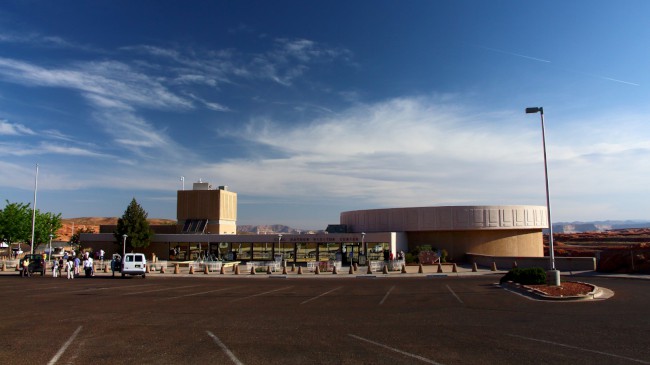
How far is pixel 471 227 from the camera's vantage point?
51312mm

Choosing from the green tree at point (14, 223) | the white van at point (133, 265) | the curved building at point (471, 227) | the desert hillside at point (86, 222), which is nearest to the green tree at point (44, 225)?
the green tree at point (14, 223)

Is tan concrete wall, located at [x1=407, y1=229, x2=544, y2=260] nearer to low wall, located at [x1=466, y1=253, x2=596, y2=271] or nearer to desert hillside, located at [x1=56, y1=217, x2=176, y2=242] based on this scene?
low wall, located at [x1=466, y1=253, x2=596, y2=271]

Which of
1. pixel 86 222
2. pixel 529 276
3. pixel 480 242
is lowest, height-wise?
pixel 529 276

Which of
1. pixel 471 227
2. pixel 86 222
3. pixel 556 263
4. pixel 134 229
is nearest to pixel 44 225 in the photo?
pixel 134 229

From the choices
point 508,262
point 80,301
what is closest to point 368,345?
point 80,301

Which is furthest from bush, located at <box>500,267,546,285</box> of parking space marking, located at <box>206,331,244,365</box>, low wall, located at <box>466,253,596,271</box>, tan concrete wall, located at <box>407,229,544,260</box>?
tan concrete wall, located at <box>407,229,544,260</box>

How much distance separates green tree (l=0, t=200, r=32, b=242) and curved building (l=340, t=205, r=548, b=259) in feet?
144

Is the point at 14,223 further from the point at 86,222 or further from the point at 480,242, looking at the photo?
the point at 86,222

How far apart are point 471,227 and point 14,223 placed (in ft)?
176

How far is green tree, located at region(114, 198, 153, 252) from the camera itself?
5022 centimetres

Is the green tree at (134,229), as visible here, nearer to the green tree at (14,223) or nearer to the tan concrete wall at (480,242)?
the green tree at (14,223)

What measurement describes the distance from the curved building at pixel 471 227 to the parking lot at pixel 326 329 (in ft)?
100

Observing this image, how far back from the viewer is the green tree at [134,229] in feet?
165

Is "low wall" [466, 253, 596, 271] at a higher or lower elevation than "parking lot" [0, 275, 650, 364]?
higher
